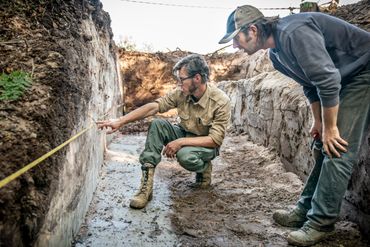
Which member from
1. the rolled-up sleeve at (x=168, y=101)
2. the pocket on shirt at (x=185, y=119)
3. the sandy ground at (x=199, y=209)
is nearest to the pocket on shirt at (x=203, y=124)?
the pocket on shirt at (x=185, y=119)

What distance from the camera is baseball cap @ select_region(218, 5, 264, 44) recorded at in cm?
217

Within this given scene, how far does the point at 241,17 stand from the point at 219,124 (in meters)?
1.23

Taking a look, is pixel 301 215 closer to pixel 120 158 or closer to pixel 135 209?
pixel 135 209

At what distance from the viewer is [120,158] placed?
4.77 meters

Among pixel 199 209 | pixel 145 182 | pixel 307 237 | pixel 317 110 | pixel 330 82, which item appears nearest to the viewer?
pixel 330 82

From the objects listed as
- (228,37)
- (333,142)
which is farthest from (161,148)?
(333,142)

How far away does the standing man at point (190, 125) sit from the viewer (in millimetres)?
3006

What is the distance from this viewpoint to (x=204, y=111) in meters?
3.24

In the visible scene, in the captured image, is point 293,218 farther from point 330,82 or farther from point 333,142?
point 330,82

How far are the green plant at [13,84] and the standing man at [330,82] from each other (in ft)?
5.29

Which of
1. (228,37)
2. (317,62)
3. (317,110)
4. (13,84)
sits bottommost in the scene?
(317,110)

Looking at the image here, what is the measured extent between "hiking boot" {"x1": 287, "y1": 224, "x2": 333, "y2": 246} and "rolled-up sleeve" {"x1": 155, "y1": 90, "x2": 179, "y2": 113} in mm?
1827

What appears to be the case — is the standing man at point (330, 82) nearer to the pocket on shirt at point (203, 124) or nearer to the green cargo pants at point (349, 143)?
the green cargo pants at point (349, 143)

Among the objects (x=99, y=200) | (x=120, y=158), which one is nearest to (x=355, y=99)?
(x=99, y=200)
